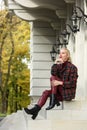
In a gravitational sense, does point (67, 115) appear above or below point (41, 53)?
below

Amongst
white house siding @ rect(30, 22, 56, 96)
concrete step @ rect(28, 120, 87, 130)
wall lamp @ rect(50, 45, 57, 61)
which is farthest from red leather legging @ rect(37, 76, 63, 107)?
white house siding @ rect(30, 22, 56, 96)

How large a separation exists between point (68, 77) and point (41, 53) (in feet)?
54.5

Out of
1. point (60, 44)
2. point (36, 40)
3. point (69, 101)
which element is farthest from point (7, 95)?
point (69, 101)

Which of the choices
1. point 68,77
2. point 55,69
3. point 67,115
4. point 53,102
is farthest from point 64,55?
point 67,115

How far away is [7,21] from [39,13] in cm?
1808

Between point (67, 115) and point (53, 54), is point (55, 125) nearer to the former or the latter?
point (67, 115)

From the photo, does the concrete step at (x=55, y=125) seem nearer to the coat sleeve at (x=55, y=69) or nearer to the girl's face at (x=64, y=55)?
the coat sleeve at (x=55, y=69)

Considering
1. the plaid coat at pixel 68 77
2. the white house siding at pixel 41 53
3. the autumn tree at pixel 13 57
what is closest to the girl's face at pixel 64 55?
the plaid coat at pixel 68 77

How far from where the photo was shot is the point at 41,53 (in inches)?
1193

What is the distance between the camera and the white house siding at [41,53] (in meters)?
29.9

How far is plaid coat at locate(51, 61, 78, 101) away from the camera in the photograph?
13656 millimetres

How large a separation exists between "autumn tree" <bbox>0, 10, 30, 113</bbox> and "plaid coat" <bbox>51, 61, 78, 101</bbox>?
98.9ft

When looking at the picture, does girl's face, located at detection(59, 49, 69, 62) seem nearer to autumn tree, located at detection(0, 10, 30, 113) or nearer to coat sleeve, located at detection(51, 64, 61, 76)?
coat sleeve, located at detection(51, 64, 61, 76)

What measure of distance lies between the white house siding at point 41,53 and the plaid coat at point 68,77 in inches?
623
